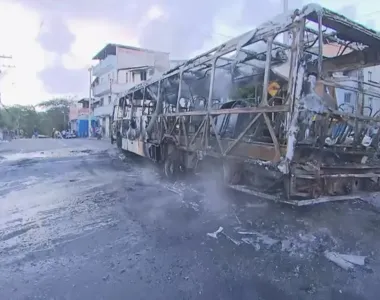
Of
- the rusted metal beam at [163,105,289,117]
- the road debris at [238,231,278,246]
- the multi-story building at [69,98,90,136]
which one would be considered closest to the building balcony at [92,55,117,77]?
the multi-story building at [69,98,90,136]

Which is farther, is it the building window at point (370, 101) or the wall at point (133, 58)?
the wall at point (133, 58)

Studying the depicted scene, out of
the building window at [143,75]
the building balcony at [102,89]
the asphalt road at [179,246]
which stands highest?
the building window at [143,75]

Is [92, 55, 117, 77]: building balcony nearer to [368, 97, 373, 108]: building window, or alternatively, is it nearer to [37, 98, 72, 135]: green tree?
[37, 98, 72, 135]: green tree

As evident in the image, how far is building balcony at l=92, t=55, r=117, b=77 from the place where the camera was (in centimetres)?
3878

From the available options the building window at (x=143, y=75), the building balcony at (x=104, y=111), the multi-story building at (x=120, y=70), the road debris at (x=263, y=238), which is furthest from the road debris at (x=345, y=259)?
the building balcony at (x=104, y=111)

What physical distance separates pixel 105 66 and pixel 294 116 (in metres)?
40.3

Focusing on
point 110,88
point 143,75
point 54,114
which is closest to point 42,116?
point 54,114

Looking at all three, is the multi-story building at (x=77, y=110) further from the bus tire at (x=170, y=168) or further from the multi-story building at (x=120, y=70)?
the bus tire at (x=170, y=168)

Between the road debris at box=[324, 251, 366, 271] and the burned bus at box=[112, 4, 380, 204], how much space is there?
2.84 feet

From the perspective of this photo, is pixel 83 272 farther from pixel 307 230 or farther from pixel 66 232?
pixel 307 230

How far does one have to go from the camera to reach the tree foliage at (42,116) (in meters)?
53.4

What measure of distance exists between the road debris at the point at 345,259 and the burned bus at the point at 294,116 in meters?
0.87

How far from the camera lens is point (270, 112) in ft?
15.0

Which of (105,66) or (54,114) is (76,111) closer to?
(54,114)
